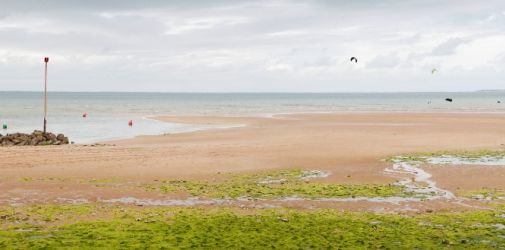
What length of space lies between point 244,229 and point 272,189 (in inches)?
237

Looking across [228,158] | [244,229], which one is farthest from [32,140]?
[244,229]

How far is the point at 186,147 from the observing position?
3344 centimetres

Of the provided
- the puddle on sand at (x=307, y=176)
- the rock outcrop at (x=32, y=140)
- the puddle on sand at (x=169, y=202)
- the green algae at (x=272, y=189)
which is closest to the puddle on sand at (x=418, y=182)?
the green algae at (x=272, y=189)

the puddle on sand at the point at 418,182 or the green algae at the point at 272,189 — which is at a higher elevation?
the puddle on sand at the point at 418,182

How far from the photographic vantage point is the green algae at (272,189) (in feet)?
60.6

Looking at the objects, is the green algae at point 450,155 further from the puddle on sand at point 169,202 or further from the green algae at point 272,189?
the puddle on sand at point 169,202

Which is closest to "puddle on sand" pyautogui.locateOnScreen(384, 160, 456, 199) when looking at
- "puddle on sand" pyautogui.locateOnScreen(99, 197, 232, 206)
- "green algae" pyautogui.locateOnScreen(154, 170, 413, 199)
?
"green algae" pyautogui.locateOnScreen(154, 170, 413, 199)

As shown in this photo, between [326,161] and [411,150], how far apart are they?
25.5 feet

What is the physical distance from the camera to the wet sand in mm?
21688

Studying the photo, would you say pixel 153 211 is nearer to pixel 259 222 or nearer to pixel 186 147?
pixel 259 222

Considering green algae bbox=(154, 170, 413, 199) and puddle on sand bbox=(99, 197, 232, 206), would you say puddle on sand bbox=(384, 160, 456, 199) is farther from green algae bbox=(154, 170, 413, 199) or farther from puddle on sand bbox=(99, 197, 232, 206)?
puddle on sand bbox=(99, 197, 232, 206)

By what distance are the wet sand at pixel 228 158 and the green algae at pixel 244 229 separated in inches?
152

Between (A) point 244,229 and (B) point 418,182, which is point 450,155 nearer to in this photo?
(B) point 418,182

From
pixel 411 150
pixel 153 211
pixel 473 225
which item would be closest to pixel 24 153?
pixel 153 211
